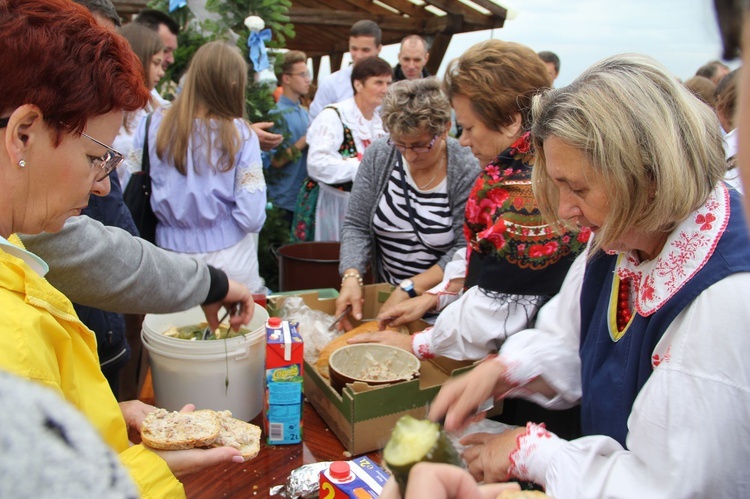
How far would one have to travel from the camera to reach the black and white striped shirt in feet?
9.01

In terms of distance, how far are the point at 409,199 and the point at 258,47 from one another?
2.01 meters

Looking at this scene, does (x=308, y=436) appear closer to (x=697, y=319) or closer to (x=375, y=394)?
(x=375, y=394)

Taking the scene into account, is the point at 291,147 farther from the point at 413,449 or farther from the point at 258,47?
the point at 413,449

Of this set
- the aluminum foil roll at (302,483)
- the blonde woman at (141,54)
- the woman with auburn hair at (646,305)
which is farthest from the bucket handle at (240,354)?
the blonde woman at (141,54)

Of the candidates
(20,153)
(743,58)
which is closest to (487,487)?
(743,58)

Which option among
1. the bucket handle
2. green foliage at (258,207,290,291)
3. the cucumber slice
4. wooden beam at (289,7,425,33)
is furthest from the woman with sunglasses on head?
wooden beam at (289,7,425,33)

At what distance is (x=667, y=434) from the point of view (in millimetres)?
1112

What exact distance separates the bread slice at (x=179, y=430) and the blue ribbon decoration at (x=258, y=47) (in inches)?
125

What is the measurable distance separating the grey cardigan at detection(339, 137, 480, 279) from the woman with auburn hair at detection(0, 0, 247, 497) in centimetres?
172

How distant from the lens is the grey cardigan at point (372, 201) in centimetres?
271

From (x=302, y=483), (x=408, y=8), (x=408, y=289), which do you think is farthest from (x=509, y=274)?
(x=408, y=8)

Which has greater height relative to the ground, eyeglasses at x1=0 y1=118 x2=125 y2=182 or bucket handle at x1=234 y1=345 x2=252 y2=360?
eyeglasses at x1=0 y1=118 x2=125 y2=182

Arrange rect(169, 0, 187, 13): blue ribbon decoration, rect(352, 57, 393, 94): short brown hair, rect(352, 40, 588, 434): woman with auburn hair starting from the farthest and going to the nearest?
rect(352, 57, 393, 94): short brown hair < rect(169, 0, 187, 13): blue ribbon decoration < rect(352, 40, 588, 434): woman with auburn hair

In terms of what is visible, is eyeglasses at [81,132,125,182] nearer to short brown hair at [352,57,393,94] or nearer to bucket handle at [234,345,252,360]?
bucket handle at [234,345,252,360]
